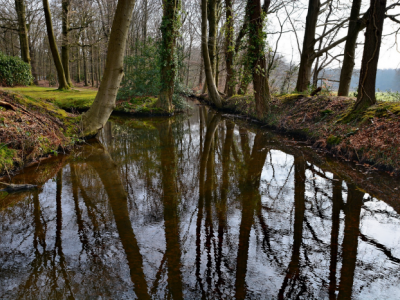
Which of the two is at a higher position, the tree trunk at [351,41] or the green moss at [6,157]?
the tree trunk at [351,41]

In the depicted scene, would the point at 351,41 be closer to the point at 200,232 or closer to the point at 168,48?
the point at 168,48

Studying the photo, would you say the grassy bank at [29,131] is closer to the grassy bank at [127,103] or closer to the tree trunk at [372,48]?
the grassy bank at [127,103]

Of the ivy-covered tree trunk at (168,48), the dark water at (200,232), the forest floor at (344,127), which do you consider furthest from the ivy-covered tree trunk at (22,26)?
the forest floor at (344,127)

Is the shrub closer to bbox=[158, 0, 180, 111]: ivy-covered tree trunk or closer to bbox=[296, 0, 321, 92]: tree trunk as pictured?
bbox=[158, 0, 180, 111]: ivy-covered tree trunk

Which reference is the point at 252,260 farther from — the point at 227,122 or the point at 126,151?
the point at 227,122

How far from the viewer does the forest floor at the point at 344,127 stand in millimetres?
6191

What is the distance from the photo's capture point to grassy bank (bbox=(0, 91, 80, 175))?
565 centimetres

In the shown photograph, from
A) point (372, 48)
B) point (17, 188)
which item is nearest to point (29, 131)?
point (17, 188)

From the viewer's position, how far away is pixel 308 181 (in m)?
5.61

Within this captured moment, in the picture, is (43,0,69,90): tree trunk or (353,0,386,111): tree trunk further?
(43,0,69,90): tree trunk

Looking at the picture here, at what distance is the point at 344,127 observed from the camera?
768cm

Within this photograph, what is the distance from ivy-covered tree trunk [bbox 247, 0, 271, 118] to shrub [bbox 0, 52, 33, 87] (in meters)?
16.6

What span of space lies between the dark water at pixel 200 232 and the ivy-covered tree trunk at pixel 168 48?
8.74 metres

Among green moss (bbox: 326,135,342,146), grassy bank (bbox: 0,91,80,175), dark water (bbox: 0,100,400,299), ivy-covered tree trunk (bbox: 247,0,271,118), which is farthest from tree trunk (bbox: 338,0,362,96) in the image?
grassy bank (bbox: 0,91,80,175)
